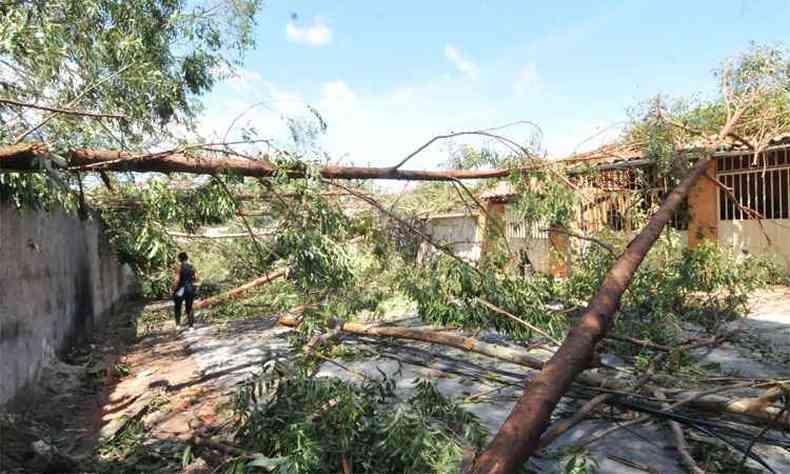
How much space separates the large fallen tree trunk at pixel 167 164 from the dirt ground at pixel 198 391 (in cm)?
135

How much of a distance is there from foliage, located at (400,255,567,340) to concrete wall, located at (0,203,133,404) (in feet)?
11.0

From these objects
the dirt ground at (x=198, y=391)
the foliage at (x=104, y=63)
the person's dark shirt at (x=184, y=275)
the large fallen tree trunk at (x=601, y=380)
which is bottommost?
the dirt ground at (x=198, y=391)

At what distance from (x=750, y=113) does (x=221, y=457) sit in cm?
745

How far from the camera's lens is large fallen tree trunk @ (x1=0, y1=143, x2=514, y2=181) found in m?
3.10

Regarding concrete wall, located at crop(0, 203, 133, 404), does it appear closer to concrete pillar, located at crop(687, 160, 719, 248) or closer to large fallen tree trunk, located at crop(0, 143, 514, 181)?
large fallen tree trunk, located at crop(0, 143, 514, 181)

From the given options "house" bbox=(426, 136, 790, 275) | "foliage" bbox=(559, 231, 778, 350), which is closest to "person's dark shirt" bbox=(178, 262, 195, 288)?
"house" bbox=(426, 136, 790, 275)

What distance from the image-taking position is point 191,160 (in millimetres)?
3684

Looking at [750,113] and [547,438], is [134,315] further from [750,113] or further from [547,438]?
[750,113]

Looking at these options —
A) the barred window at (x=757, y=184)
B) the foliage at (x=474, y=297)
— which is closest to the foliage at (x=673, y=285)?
the foliage at (x=474, y=297)

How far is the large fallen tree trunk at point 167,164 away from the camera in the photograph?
10.2 ft

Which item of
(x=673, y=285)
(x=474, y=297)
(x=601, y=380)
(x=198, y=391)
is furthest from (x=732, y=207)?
(x=198, y=391)

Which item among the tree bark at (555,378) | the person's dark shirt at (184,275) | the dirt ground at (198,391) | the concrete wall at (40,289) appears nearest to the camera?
the tree bark at (555,378)

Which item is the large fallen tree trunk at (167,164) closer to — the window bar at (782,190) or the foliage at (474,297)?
the foliage at (474,297)

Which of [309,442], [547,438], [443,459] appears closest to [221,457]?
[309,442]
